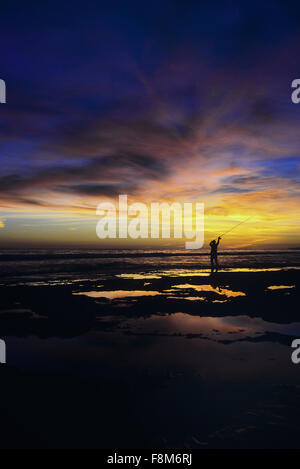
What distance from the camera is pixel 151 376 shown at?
23.9 ft

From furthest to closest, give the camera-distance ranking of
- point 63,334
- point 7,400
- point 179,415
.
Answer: point 63,334
point 7,400
point 179,415

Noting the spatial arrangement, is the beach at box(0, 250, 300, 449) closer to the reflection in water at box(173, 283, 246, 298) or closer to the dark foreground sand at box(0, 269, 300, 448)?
the dark foreground sand at box(0, 269, 300, 448)

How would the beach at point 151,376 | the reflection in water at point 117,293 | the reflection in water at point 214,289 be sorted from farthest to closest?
the reflection in water at point 117,293
the reflection in water at point 214,289
the beach at point 151,376

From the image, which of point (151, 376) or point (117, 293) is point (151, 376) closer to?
point (151, 376)

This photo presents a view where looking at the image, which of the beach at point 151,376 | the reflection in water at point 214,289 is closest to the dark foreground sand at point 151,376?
the beach at point 151,376

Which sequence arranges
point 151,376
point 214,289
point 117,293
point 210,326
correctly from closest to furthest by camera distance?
point 151,376 < point 210,326 < point 117,293 < point 214,289

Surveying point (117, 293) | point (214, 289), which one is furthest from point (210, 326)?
point (117, 293)

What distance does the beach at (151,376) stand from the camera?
5.21 metres

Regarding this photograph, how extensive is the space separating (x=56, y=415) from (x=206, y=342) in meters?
5.59

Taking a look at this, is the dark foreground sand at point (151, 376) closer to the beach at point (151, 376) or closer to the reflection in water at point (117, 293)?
the beach at point (151, 376)

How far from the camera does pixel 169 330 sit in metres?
11.0

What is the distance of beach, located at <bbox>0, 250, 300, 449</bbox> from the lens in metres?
5.21
